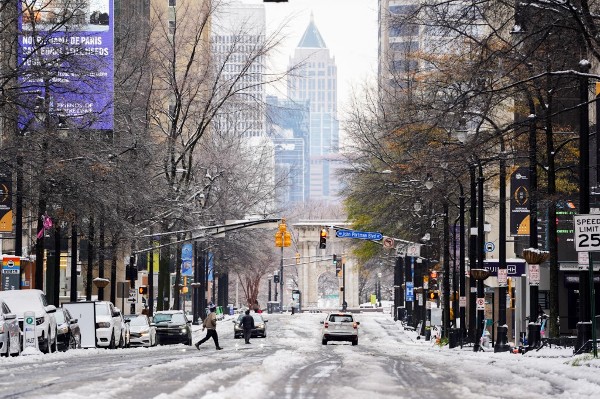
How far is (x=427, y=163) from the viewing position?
55.2 meters

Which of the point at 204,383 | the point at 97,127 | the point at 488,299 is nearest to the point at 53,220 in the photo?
the point at 97,127

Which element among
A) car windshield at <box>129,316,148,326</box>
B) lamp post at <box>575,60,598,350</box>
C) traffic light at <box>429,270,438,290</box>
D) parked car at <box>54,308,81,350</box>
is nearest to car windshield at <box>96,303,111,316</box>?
parked car at <box>54,308,81,350</box>

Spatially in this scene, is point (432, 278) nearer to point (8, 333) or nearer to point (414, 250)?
point (414, 250)

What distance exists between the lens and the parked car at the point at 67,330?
4396cm

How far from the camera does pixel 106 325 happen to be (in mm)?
49969

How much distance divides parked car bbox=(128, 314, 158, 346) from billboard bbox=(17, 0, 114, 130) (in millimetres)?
9276

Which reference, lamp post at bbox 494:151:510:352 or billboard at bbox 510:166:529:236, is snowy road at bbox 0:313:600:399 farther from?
billboard at bbox 510:166:529:236

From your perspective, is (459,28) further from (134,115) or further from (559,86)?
(134,115)

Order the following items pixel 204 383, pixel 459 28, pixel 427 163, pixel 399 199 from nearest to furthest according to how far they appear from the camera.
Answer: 1. pixel 204 383
2. pixel 459 28
3. pixel 427 163
4. pixel 399 199

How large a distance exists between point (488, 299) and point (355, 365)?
54364 millimetres

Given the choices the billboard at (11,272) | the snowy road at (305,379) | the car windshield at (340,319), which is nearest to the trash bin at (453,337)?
the car windshield at (340,319)

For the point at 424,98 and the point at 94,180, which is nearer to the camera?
the point at 94,180

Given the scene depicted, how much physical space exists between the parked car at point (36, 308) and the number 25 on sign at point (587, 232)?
16882 millimetres

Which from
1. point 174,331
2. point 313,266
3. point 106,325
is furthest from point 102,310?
point 313,266
